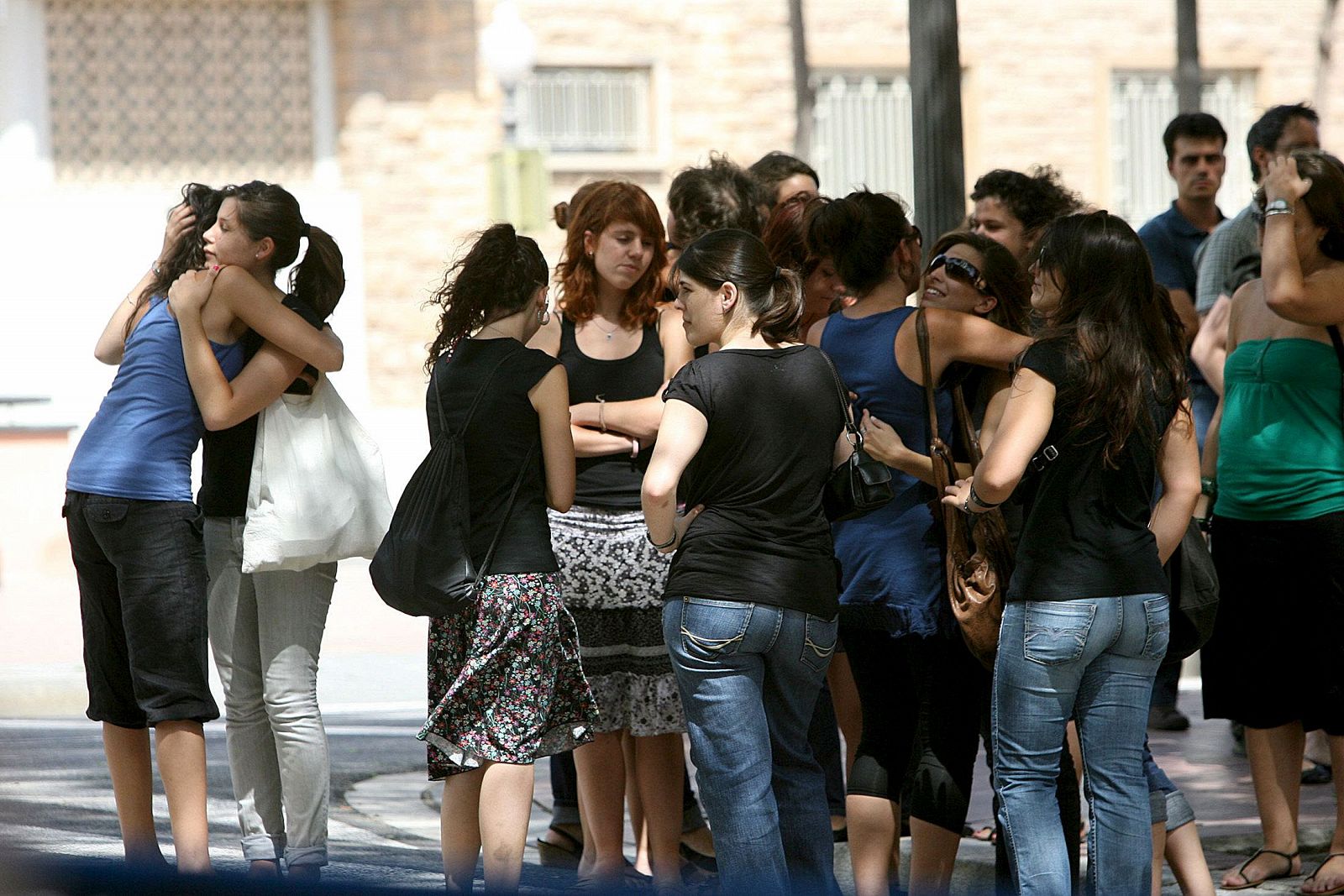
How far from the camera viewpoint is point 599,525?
484 cm

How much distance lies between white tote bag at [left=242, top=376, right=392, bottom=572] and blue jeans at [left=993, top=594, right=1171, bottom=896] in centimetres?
Result: 171

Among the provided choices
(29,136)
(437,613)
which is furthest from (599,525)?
(29,136)

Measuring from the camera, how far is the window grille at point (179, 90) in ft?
50.8

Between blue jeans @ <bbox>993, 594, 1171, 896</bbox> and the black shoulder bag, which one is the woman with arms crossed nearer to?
the black shoulder bag

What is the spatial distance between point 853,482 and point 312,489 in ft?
4.67

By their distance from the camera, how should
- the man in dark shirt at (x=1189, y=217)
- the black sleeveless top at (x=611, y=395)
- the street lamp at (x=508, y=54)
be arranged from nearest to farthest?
the black sleeveless top at (x=611, y=395) < the man in dark shirt at (x=1189, y=217) < the street lamp at (x=508, y=54)

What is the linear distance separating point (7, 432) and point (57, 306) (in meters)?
1.21

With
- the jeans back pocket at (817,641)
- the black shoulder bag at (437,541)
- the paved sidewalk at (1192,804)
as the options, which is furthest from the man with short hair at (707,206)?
the paved sidewalk at (1192,804)

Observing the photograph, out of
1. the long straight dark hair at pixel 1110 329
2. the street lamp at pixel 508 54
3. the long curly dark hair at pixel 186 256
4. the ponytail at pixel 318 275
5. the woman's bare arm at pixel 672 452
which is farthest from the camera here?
the street lamp at pixel 508 54

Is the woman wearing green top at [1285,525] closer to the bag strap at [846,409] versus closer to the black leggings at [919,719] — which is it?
the black leggings at [919,719]

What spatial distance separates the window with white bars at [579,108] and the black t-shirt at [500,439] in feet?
41.4

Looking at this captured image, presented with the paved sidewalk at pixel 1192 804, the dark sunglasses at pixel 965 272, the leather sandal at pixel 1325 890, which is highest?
the dark sunglasses at pixel 965 272

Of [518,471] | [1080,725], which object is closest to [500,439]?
[518,471]

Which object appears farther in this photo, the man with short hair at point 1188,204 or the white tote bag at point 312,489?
the man with short hair at point 1188,204
